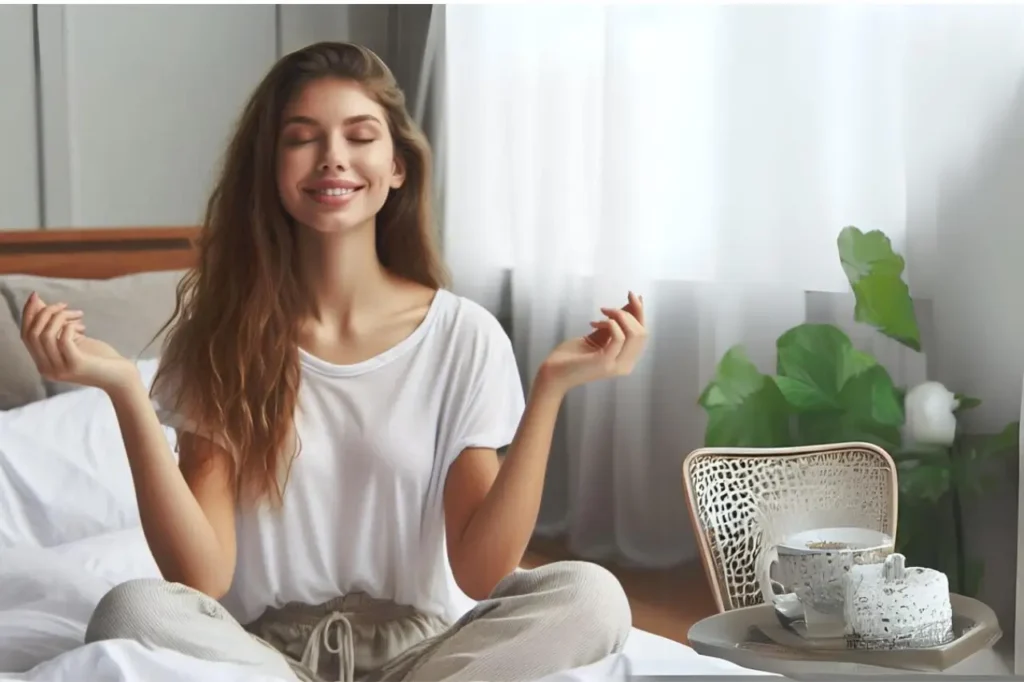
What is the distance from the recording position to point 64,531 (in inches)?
55.5

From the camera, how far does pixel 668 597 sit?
4.88 feet

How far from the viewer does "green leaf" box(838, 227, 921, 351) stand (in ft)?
4.93

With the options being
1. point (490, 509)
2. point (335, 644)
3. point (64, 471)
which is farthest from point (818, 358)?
point (64, 471)

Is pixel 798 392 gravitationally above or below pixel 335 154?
below

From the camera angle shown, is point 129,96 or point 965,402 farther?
point 965,402

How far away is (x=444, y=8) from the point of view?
56.6 inches

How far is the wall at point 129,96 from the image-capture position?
1.39m

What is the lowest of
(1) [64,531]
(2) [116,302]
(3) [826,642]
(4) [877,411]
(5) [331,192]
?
(3) [826,642]

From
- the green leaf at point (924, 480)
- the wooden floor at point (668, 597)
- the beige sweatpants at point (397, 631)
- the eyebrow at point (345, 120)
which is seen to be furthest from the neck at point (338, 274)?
the green leaf at point (924, 480)

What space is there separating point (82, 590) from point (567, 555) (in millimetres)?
535

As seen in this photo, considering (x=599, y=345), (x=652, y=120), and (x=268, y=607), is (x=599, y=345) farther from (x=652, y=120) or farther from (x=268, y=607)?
(x=268, y=607)

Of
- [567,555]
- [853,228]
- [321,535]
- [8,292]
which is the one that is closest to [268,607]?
[321,535]

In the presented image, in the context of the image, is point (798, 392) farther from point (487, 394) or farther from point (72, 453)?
point (72, 453)

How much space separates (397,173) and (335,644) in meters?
0.53
